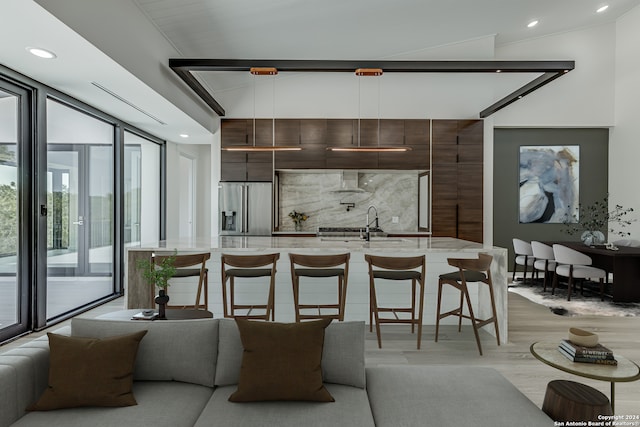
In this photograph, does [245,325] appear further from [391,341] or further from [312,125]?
[312,125]

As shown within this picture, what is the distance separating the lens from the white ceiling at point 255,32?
3135mm

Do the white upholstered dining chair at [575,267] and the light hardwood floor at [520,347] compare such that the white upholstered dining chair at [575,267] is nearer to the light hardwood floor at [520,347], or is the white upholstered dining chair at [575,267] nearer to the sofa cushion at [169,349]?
the light hardwood floor at [520,347]

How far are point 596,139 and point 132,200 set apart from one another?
8.99 metres

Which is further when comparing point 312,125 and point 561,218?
point 561,218

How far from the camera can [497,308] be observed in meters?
4.12

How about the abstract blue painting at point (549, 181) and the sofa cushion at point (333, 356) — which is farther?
A: the abstract blue painting at point (549, 181)

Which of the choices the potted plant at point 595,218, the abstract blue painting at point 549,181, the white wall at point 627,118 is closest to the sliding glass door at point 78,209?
the abstract blue painting at point 549,181

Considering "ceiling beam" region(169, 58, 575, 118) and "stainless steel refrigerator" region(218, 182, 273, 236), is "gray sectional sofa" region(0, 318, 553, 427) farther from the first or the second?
"stainless steel refrigerator" region(218, 182, 273, 236)

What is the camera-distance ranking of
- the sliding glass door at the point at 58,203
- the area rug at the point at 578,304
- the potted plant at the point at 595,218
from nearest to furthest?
the sliding glass door at the point at 58,203 → the area rug at the point at 578,304 → the potted plant at the point at 595,218

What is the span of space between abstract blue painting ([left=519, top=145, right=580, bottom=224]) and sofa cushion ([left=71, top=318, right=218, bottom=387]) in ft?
25.6

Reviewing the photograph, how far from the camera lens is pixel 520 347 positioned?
3.84 m

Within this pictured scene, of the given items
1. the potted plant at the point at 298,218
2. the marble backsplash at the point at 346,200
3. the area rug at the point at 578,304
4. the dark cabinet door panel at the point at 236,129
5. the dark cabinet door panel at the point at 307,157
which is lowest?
the area rug at the point at 578,304

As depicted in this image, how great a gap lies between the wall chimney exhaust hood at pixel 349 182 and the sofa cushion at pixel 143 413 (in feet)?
18.5

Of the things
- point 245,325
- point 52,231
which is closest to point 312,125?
point 52,231
